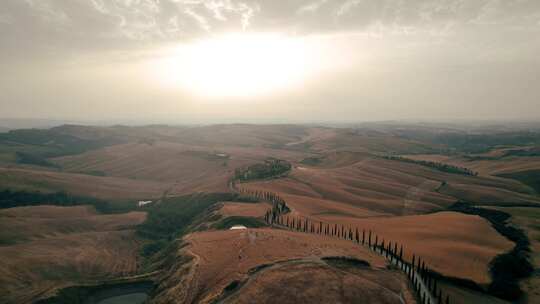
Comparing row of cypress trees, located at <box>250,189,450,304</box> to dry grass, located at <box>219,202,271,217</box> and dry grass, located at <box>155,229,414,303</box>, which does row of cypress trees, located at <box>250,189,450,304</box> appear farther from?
dry grass, located at <box>155,229,414,303</box>

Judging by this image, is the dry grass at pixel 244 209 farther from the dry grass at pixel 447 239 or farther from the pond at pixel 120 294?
the pond at pixel 120 294

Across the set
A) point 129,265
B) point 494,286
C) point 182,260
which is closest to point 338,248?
point 494,286

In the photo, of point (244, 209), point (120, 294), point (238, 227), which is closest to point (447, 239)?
point (238, 227)

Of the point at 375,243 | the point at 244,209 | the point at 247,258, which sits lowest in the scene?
the point at 244,209

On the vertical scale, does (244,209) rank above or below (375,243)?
below

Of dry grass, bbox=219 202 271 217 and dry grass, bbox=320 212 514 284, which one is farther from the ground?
dry grass, bbox=219 202 271 217

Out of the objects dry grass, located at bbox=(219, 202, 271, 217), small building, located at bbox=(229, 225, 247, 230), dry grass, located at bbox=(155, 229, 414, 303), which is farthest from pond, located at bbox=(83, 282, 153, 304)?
dry grass, located at bbox=(219, 202, 271, 217)

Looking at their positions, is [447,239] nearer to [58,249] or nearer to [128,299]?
[128,299]

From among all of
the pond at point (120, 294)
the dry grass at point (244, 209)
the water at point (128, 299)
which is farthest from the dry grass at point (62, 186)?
the water at point (128, 299)
